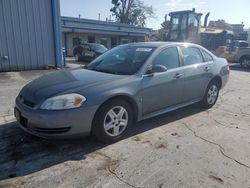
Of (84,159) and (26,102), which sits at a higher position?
(26,102)

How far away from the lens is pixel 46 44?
11.4 meters

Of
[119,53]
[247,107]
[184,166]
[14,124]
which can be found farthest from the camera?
[247,107]

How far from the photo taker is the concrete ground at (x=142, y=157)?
9.47 ft

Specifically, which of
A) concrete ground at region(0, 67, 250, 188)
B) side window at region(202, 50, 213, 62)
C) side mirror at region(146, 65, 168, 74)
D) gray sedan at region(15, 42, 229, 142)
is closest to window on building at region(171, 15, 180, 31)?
side window at region(202, 50, 213, 62)

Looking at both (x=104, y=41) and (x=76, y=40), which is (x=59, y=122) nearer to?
(x=76, y=40)

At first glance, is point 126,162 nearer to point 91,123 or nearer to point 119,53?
point 91,123

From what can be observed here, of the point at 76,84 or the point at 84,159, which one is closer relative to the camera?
the point at 84,159

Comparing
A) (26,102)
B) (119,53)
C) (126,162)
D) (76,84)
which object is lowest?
(126,162)

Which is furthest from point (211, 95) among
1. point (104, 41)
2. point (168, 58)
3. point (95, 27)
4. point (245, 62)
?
point (104, 41)

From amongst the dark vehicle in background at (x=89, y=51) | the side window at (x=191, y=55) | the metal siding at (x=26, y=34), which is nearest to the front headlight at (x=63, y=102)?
the side window at (x=191, y=55)

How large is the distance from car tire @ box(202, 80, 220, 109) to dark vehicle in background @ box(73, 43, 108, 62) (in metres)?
11.9

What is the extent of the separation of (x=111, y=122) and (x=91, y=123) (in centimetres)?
36

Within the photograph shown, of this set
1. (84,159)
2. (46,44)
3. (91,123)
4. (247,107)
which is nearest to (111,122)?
(91,123)

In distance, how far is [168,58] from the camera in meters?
4.71
